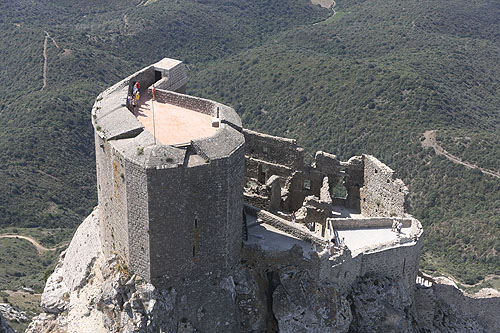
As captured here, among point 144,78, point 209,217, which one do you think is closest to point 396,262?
point 209,217

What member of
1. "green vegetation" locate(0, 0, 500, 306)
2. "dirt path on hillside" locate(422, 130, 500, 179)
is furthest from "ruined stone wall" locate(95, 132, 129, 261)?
"dirt path on hillside" locate(422, 130, 500, 179)

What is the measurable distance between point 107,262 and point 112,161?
15.2ft

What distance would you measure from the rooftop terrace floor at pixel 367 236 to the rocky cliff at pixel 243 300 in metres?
1.63

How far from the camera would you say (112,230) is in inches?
1161

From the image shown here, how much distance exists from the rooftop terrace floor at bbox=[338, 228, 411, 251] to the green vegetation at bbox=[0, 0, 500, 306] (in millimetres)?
16072

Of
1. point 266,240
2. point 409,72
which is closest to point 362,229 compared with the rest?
point 266,240

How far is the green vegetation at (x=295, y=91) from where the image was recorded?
182ft

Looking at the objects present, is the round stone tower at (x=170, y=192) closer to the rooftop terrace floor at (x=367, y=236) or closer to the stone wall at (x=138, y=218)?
the stone wall at (x=138, y=218)

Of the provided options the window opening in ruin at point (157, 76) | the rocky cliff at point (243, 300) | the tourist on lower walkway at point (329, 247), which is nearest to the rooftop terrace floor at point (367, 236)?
the rocky cliff at point (243, 300)

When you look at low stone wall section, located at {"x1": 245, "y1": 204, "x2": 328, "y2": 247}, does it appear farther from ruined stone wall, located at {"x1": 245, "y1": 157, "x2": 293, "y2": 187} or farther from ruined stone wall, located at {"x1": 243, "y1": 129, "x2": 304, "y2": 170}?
ruined stone wall, located at {"x1": 243, "y1": 129, "x2": 304, "y2": 170}

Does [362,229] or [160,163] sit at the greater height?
[160,163]

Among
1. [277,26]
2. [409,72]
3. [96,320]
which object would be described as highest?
[96,320]

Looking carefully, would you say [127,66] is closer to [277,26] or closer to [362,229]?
[277,26]

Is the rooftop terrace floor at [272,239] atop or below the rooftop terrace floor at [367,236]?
atop
